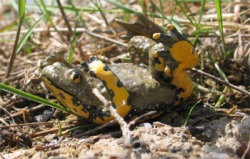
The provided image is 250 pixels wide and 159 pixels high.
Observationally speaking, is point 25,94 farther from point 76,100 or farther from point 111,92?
point 111,92

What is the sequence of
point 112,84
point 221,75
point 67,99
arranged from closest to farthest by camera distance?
point 112,84
point 67,99
point 221,75

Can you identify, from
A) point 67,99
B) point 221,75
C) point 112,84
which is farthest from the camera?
point 221,75

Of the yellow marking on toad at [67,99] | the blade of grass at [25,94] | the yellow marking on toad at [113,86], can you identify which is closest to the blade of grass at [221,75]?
the yellow marking on toad at [113,86]

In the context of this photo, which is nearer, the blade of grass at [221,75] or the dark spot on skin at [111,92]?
the dark spot on skin at [111,92]

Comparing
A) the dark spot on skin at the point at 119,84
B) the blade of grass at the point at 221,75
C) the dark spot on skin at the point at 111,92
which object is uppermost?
the dark spot on skin at the point at 119,84

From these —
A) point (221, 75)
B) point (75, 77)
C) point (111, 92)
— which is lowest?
point (221, 75)

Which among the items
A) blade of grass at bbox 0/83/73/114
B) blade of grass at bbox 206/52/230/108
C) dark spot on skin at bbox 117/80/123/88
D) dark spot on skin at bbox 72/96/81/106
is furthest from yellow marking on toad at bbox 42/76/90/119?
blade of grass at bbox 206/52/230/108

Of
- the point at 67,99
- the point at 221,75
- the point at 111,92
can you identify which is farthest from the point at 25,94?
the point at 221,75

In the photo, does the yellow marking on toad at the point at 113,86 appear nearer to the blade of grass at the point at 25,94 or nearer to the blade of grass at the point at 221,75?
the blade of grass at the point at 25,94

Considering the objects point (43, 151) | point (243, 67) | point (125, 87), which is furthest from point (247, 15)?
point (43, 151)
